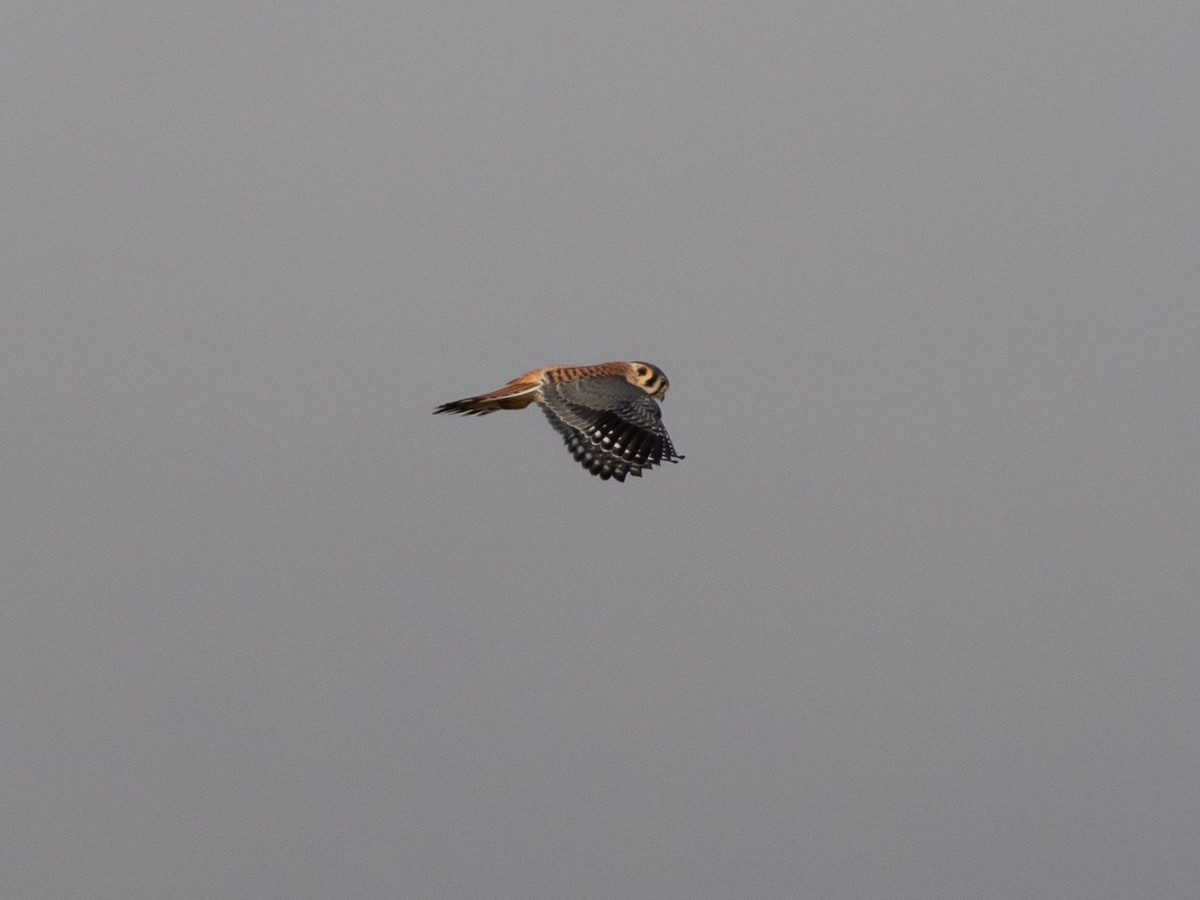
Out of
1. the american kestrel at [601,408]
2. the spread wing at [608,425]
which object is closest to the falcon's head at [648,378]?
the american kestrel at [601,408]

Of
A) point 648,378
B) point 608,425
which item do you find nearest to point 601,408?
point 608,425

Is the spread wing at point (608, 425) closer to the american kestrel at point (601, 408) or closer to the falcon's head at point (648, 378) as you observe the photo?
the american kestrel at point (601, 408)

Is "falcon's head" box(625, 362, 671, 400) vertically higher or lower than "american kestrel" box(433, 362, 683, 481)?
higher

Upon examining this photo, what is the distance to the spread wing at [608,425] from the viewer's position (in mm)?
22281

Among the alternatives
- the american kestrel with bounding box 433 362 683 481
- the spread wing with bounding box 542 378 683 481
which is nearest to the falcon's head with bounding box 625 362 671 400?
the american kestrel with bounding box 433 362 683 481

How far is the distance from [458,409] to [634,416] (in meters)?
2.24

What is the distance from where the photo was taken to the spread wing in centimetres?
2228

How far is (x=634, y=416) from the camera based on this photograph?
2272cm

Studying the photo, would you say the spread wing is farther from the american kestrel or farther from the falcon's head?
the falcon's head

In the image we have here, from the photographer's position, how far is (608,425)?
2266 centimetres

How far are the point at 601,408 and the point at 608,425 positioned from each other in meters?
0.39

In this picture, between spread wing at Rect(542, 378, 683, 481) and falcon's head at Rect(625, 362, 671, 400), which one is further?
falcon's head at Rect(625, 362, 671, 400)

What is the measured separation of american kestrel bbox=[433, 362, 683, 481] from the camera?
22.3 metres

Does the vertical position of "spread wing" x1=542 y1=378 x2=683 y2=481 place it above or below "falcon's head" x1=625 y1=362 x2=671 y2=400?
below
